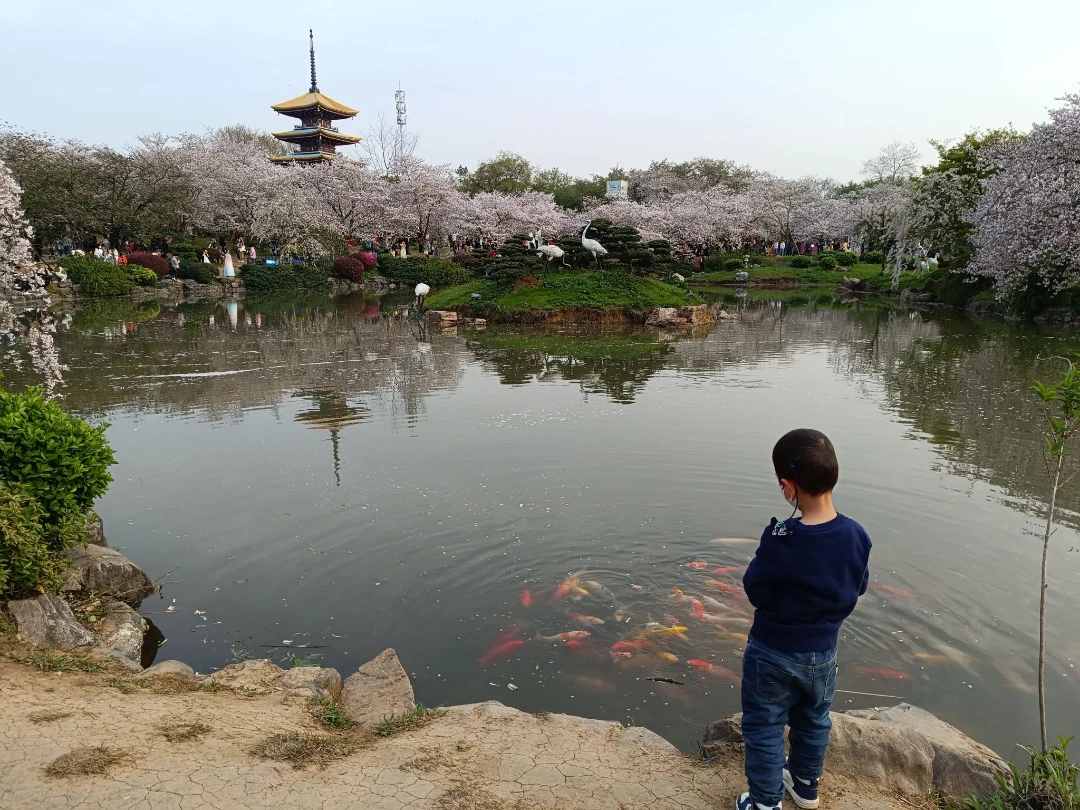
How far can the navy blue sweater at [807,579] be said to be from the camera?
8.52ft

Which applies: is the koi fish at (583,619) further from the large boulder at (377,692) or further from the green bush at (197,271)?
the green bush at (197,271)

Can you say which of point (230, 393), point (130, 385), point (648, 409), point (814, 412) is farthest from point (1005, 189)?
point (130, 385)

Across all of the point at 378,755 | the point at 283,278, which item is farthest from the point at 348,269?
the point at 378,755

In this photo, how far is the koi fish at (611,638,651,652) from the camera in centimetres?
484

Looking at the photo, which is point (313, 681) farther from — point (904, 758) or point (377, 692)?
point (904, 758)

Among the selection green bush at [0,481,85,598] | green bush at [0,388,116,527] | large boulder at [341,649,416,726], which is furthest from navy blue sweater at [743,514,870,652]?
green bush at [0,388,116,527]

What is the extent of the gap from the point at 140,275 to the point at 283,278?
7.03 metres

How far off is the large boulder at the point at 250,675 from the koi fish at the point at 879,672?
361cm

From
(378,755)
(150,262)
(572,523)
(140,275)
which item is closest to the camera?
(378,755)

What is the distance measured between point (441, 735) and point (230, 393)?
10754mm

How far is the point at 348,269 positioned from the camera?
41188 millimetres

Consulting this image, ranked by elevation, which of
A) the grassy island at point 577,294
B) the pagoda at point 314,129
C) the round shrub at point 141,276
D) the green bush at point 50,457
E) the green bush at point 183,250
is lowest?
the green bush at point 50,457

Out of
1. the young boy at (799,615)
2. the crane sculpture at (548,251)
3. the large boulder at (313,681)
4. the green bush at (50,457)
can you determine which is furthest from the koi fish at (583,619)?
the crane sculpture at (548,251)

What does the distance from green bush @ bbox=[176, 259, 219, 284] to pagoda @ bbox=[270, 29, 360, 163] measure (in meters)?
19.1
